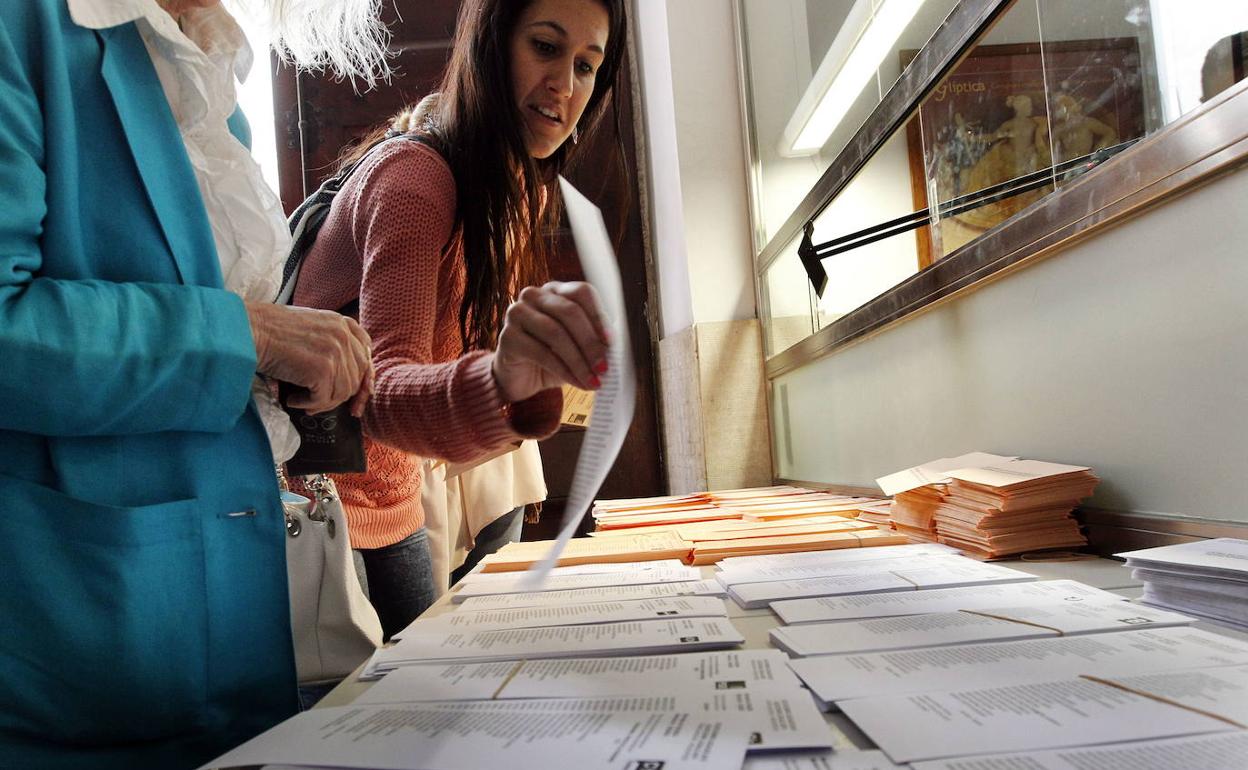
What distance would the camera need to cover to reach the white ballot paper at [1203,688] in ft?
1.98

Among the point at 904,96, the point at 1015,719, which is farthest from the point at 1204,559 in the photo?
the point at 904,96

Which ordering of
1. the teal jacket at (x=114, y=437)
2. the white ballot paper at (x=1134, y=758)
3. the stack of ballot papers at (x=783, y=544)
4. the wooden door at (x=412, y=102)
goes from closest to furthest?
the white ballot paper at (x=1134, y=758) < the teal jacket at (x=114, y=437) < the stack of ballot papers at (x=783, y=544) < the wooden door at (x=412, y=102)

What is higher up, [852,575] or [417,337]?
[417,337]

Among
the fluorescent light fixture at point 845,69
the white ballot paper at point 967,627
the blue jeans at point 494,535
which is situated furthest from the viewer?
the blue jeans at point 494,535

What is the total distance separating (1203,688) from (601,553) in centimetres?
112

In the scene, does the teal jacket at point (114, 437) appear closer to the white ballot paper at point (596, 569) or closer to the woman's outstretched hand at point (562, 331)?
the woman's outstretched hand at point (562, 331)

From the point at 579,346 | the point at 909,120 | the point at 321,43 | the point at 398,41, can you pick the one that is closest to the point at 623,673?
the point at 579,346

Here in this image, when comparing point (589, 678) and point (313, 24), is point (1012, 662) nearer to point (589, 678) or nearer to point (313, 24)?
point (589, 678)

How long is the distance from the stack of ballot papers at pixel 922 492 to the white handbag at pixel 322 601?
1.09 m

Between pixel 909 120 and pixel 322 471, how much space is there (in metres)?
1.88

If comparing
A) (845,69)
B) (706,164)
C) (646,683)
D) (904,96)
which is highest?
(706,164)

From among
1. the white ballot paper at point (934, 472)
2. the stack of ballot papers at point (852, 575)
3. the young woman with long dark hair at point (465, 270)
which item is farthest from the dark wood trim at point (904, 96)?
the stack of ballot papers at point (852, 575)

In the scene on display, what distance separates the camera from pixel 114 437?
2.65ft

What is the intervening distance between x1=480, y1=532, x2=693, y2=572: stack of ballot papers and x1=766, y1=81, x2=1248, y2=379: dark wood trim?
34.7 inches
